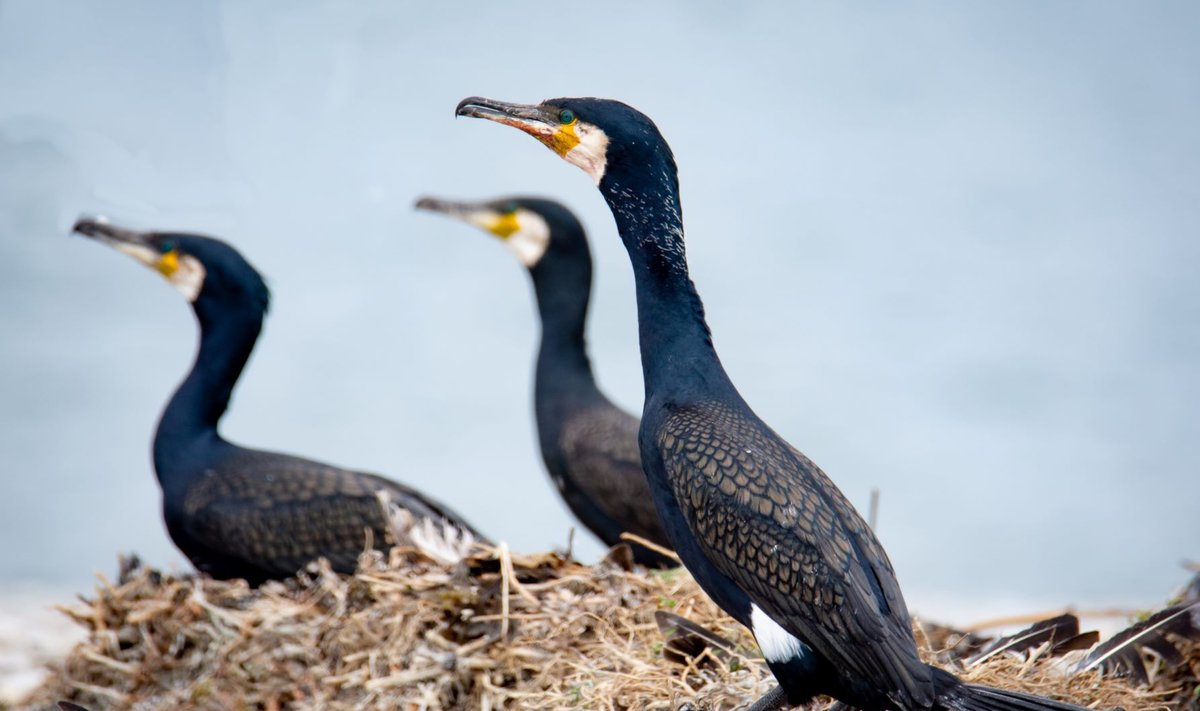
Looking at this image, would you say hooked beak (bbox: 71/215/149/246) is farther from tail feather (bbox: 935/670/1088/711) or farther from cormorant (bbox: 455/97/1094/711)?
tail feather (bbox: 935/670/1088/711)

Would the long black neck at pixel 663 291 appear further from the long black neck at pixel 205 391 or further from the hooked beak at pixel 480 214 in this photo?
the hooked beak at pixel 480 214

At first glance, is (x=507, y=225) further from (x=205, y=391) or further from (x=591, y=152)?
(x=591, y=152)

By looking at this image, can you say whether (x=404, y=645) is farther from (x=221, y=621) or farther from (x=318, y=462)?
(x=318, y=462)

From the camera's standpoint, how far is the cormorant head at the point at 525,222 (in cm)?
683

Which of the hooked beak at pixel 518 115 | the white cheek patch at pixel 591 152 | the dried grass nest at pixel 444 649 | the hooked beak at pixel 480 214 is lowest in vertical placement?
the dried grass nest at pixel 444 649

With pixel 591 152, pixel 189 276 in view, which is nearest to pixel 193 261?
pixel 189 276

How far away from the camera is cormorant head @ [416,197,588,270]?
683 cm

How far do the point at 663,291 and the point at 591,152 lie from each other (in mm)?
436

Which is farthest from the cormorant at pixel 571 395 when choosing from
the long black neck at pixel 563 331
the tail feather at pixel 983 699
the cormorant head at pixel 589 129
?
the tail feather at pixel 983 699

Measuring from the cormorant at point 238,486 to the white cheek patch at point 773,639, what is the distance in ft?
5.83

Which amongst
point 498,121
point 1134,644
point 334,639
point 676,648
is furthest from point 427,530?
point 1134,644

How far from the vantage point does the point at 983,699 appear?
2.69 metres

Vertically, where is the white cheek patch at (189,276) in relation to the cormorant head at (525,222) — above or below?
below

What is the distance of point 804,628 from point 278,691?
6.31 ft
